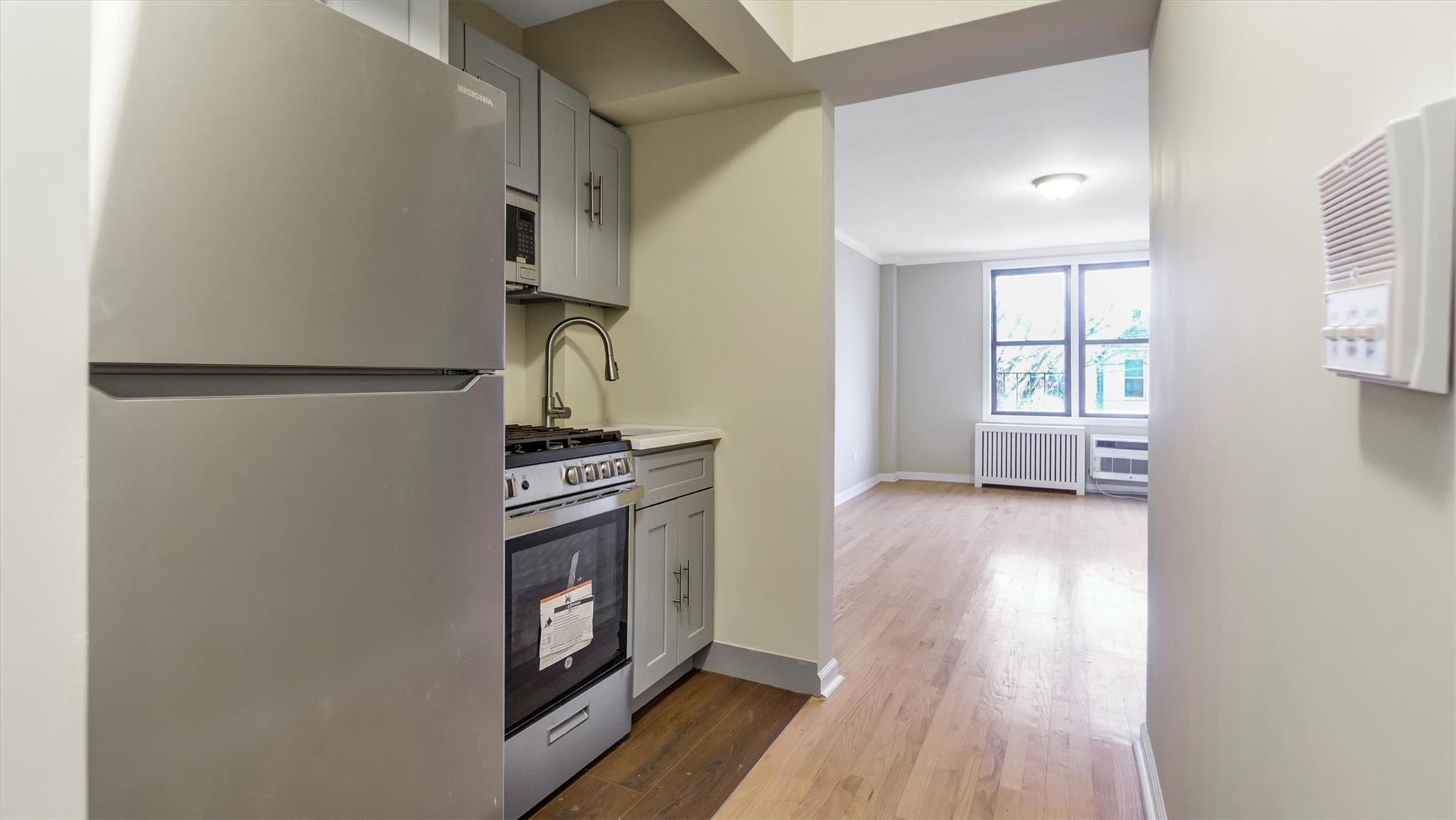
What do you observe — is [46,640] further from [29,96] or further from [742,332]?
[742,332]

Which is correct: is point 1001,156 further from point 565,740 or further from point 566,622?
point 565,740

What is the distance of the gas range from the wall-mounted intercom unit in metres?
1.59

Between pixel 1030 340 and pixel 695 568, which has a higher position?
pixel 1030 340

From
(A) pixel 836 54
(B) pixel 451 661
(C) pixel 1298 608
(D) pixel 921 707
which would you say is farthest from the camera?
(D) pixel 921 707

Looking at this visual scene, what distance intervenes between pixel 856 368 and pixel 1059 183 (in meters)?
2.83

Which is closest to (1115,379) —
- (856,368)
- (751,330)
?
(856,368)

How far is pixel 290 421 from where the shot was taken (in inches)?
39.9

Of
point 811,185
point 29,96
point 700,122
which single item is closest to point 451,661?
point 29,96

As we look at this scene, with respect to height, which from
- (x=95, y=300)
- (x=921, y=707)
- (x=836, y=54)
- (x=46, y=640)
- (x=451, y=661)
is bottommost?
(x=921, y=707)

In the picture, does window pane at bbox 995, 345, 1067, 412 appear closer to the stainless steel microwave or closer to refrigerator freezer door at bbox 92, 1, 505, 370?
the stainless steel microwave

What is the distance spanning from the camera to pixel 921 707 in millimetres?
2396

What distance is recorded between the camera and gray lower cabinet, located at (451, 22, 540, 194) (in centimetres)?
208

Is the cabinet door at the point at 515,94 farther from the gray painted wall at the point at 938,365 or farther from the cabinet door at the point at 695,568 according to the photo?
the gray painted wall at the point at 938,365

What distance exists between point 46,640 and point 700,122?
2488 millimetres
